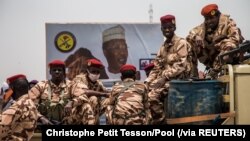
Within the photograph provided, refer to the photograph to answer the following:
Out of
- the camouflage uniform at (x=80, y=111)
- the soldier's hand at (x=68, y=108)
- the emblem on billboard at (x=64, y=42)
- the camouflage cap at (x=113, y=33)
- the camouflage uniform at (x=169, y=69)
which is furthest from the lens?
the camouflage cap at (x=113, y=33)

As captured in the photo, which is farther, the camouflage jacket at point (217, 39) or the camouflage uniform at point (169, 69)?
the camouflage uniform at point (169, 69)

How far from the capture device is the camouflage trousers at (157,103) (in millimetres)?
6332

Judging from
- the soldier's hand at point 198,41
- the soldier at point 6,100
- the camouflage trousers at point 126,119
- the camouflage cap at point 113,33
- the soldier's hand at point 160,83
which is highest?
the camouflage cap at point 113,33

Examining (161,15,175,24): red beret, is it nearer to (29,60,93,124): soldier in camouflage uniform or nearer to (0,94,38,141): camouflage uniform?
(29,60,93,124): soldier in camouflage uniform

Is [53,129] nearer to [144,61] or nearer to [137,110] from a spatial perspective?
[137,110]

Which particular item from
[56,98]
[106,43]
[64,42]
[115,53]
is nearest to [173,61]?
[56,98]

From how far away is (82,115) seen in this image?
22.0 ft

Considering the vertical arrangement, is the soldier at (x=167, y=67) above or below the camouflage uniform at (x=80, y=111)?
above

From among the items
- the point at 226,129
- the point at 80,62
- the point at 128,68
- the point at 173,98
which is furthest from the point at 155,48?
the point at 226,129

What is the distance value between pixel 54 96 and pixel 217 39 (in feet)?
7.17

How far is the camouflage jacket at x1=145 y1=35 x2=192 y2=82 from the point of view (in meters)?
6.31

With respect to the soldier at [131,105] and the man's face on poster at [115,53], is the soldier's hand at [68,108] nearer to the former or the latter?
the soldier at [131,105]

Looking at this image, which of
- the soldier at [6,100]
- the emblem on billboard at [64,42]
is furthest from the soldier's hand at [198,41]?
the emblem on billboard at [64,42]

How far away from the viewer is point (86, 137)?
487cm
